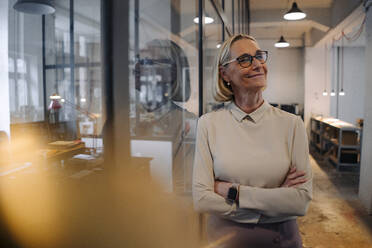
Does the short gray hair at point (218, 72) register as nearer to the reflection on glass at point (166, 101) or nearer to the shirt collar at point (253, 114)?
the shirt collar at point (253, 114)

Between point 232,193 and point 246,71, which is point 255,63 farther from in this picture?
point 232,193

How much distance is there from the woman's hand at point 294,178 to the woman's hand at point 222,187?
24 centimetres

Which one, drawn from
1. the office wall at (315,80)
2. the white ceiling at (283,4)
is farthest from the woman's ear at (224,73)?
the office wall at (315,80)

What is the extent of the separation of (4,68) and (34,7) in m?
0.14

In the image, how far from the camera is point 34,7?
1.97 ft

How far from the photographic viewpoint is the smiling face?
1.26m

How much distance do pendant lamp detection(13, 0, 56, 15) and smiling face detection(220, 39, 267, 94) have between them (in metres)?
0.81

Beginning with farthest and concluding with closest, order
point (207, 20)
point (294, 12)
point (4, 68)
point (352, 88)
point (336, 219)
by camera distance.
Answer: point (352, 88) → point (294, 12) → point (336, 219) → point (207, 20) → point (4, 68)

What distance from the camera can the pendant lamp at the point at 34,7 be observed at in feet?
1.91

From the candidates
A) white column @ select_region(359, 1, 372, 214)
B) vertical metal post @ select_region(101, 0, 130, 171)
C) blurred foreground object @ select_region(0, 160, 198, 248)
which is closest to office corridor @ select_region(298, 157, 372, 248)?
white column @ select_region(359, 1, 372, 214)

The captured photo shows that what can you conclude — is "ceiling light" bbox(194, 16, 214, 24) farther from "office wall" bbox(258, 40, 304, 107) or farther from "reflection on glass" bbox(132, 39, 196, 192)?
"office wall" bbox(258, 40, 304, 107)

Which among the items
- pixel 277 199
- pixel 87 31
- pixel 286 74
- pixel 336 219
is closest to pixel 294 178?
pixel 277 199

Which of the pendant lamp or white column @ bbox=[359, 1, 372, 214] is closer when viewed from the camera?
the pendant lamp

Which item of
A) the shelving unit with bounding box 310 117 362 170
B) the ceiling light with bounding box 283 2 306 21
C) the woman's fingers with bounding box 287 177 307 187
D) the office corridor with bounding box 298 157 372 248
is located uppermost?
the ceiling light with bounding box 283 2 306 21
